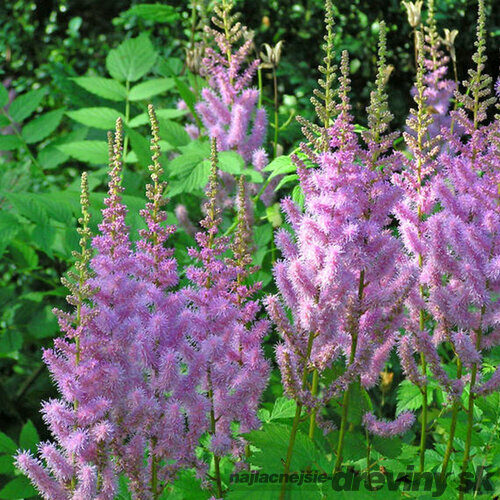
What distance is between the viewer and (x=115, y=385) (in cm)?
197

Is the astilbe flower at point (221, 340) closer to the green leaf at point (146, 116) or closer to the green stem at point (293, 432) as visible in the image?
the green stem at point (293, 432)

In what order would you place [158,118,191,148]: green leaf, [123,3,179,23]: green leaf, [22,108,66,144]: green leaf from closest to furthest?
[158,118,191,148]: green leaf < [22,108,66,144]: green leaf < [123,3,179,23]: green leaf

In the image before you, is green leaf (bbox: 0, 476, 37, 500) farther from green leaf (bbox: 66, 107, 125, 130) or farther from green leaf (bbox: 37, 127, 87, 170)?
green leaf (bbox: 37, 127, 87, 170)

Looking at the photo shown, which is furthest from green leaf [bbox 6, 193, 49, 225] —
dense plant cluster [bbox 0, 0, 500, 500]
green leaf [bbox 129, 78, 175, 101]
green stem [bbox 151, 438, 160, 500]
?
green stem [bbox 151, 438, 160, 500]

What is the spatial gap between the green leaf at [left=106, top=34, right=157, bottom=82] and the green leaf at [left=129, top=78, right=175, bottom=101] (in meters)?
0.11

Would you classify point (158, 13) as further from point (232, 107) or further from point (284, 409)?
point (284, 409)

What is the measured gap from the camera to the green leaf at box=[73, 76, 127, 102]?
4.45m

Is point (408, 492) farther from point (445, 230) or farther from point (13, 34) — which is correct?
point (13, 34)


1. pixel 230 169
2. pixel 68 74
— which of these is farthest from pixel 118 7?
pixel 230 169

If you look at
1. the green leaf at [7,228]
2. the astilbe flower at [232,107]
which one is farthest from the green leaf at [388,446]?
the green leaf at [7,228]

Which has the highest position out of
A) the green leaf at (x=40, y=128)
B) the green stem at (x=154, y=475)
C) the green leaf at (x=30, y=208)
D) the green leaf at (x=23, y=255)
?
the green leaf at (x=40, y=128)

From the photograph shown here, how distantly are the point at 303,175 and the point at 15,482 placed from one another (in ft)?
5.07

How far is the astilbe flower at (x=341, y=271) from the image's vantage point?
6.37ft

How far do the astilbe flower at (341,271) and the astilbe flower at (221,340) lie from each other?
0.14 meters
